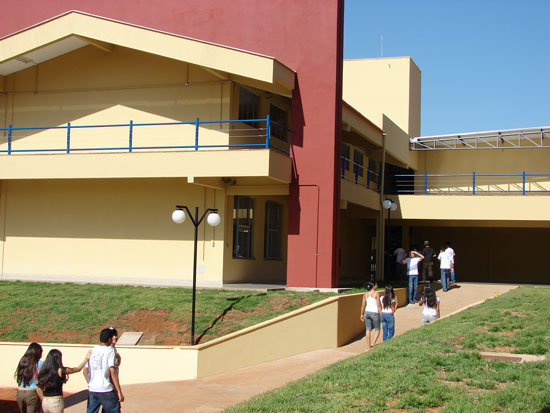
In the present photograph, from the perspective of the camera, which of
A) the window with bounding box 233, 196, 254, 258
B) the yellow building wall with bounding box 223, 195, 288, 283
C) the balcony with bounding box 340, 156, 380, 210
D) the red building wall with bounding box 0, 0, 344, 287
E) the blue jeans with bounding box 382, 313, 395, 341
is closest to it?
the blue jeans with bounding box 382, 313, 395, 341

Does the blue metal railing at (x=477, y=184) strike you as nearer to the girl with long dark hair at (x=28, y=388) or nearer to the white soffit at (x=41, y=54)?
the white soffit at (x=41, y=54)

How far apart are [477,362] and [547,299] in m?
A: 7.97

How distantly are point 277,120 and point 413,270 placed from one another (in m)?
6.59

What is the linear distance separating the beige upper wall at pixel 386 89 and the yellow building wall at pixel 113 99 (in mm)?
11968

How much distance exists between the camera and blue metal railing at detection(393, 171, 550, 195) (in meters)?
28.8

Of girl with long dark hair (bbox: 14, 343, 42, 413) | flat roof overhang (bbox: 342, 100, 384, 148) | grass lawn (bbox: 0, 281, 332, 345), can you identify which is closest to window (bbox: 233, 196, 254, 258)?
grass lawn (bbox: 0, 281, 332, 345)

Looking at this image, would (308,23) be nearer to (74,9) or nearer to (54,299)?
(74,9)

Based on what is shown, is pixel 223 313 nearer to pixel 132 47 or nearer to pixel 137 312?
pixel 137 312

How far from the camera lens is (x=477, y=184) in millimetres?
29797

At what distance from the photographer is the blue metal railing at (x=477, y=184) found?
94.4ft

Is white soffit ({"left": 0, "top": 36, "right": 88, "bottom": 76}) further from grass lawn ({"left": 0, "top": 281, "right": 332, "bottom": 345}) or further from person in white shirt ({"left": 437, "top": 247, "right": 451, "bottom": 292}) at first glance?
person in white shirt ({"left": 437, "top": 247, "right": 451, "bottom": 292})

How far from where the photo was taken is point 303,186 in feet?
61.6

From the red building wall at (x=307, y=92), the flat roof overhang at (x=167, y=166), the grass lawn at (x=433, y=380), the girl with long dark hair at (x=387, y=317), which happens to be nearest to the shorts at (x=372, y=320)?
A: the girl with long dark hair at (x=387, y=317)

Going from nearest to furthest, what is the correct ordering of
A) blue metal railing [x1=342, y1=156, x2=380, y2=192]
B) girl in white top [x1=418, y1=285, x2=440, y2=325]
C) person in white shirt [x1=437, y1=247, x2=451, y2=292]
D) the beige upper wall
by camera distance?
girl in white top [x1=418, y1=285, x2=440, y2=325] → person in white shirt [x1=437, y1=247, x2=451, y2=292] → blue metal railing [x1=342, y1=156, x2=380, y2=192] → the beige upper wall
